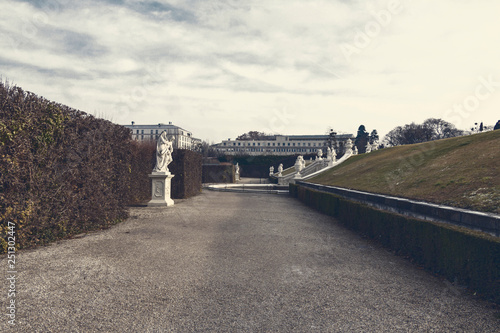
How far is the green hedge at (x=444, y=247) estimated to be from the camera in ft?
14.8

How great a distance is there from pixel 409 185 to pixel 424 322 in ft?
25.9

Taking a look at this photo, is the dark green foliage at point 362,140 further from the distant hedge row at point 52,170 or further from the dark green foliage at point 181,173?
the distant hedge row at point 52,170

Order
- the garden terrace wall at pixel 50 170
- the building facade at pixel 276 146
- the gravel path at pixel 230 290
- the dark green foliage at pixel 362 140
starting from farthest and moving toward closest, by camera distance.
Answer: the building facade at pixel 276 146
the dark green foliage at pixel 362 140
the garden terrace wall at pixel 50 170
the gravel path at pixel 230 290

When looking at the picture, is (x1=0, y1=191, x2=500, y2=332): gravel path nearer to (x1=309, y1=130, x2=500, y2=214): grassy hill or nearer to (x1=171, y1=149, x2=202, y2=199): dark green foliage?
(x1=309, y1=130, x2=500, y2=214): grassy hill

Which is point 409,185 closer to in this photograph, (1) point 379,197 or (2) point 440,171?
(2) point 440,171

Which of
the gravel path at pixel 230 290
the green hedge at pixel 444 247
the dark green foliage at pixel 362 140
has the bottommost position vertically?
the gravel path at pixel 230 290

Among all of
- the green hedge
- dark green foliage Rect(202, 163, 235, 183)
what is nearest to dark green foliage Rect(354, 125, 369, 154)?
dark green foliage Rect(202, 163, 235, 183)

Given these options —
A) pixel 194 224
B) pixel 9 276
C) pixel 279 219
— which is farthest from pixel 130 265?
pixel 279 219

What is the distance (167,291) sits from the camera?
15.2 feet

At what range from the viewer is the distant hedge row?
6.13 m

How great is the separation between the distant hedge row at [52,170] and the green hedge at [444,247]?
8.56 metres

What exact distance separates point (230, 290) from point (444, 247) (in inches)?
165

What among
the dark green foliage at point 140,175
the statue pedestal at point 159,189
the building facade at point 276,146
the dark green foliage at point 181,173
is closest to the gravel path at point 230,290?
the statue pedestal at point 159,189

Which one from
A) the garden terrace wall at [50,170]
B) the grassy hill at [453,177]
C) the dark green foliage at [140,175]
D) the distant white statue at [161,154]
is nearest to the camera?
the garden terrace wall at [50,170]
